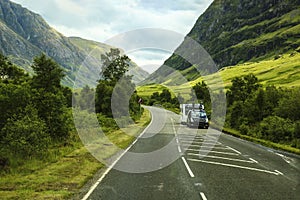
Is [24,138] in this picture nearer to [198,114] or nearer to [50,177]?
[50,177]

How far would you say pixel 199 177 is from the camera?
41.9 ft

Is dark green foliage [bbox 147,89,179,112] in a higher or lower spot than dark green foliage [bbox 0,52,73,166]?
higher

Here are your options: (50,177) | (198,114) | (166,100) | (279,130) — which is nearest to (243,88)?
(198,114)

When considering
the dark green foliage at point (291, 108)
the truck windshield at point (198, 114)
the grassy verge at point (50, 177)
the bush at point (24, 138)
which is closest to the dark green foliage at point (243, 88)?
the truck windshield at point (198, 114)

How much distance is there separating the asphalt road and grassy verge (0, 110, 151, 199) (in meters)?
0.92

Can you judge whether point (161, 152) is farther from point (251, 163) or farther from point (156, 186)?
point (156, 186)

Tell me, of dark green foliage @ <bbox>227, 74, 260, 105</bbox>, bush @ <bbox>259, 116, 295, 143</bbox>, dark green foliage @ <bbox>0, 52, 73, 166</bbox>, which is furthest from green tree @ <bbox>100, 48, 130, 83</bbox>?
dark green foliage @ <bbox>0, 52, 73, 166</bbox>

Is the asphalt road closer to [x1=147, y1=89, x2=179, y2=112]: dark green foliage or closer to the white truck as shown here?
the white truck

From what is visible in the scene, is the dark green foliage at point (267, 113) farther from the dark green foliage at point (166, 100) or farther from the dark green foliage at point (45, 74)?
the dark green foliage at point (166, 100)

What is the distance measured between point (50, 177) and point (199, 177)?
598 cm

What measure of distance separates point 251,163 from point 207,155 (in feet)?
10.7

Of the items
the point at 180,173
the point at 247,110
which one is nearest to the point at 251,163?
the point at 180,173

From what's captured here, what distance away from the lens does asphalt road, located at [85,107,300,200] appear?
10219 mm

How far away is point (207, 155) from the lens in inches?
754
